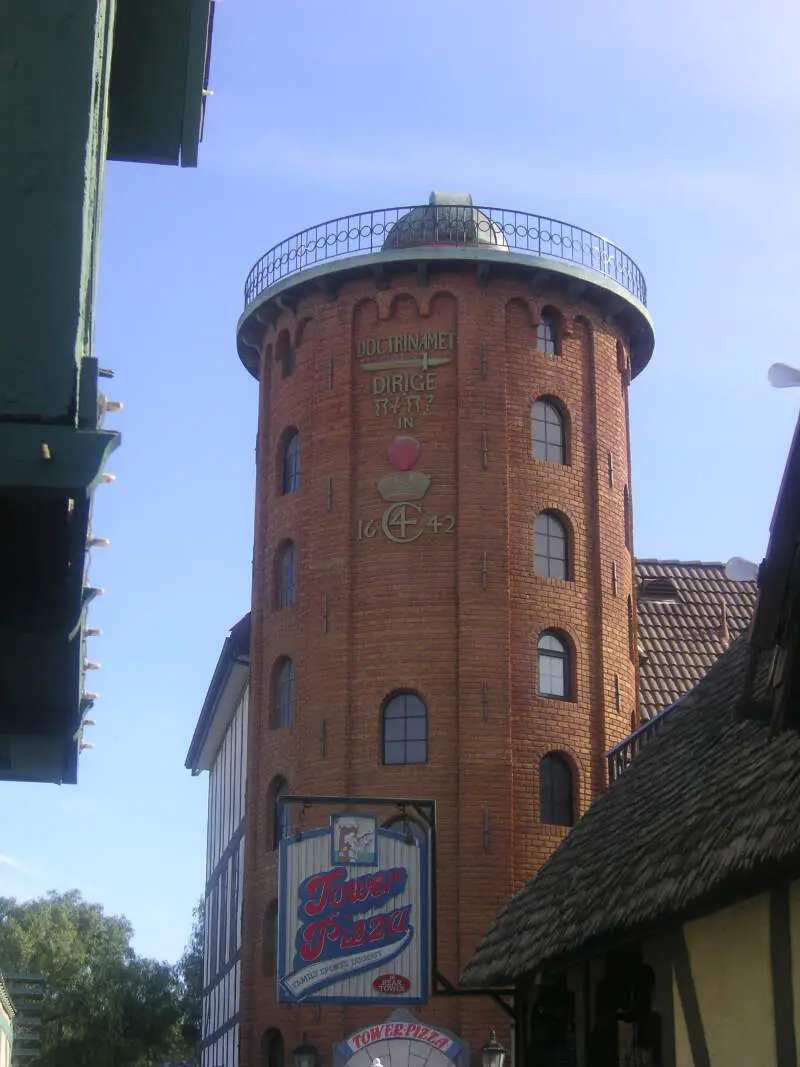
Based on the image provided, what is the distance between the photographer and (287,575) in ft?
115

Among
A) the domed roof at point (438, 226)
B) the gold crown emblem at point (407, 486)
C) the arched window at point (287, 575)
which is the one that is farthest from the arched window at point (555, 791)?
the domed roof at point (438, 226)

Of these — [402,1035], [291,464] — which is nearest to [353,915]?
[402,1035]

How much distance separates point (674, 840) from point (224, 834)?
34.8 meters

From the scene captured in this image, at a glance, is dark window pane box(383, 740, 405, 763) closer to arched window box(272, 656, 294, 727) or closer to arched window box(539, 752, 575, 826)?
arched window box(272, 656, 294, 727)

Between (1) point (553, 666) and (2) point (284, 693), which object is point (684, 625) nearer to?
(1) point (553, 666)

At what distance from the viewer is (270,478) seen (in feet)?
118

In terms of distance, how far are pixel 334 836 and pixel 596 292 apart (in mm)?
14697

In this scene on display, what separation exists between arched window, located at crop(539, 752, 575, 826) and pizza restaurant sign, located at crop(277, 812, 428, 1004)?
8.57 m

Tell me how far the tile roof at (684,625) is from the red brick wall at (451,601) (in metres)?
1.85

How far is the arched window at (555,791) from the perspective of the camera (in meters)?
32.4

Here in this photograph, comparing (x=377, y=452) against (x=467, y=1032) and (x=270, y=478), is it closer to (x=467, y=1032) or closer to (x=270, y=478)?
(x=270, y=478)

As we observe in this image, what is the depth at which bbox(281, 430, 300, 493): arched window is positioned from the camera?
35219mm

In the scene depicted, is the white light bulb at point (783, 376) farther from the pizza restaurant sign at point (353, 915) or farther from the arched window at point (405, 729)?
the arched window at point (405, 729)

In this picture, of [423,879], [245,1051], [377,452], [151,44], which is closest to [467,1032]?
[245,1051]
